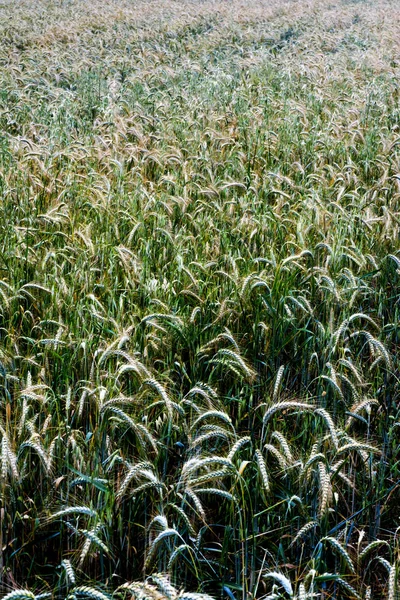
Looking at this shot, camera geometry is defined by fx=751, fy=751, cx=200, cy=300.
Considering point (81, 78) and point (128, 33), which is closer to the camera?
point (81, 78)

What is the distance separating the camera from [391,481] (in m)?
2.57

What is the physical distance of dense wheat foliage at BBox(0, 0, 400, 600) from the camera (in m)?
2.14

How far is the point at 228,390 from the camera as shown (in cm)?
299

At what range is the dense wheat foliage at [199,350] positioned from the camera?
214 centimetres

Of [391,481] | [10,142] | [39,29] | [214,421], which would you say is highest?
[39,29]

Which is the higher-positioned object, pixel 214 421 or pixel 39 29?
pixel 39 29

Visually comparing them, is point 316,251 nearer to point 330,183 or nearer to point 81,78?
point 330,183

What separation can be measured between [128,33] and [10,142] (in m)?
8.73

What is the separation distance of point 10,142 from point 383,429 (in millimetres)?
4826

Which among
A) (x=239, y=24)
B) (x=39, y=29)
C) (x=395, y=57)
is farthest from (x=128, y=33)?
(x=395, y=57)

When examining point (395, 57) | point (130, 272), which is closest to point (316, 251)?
point (130, 272)

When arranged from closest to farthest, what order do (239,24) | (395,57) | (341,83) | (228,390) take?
1. (228,390)
2. (341,83)
3. (395,57)
4. (239,24)

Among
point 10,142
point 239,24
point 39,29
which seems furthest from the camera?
point 239,24

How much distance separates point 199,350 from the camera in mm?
2963
